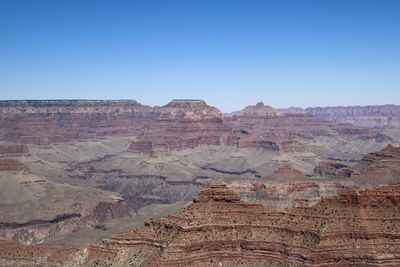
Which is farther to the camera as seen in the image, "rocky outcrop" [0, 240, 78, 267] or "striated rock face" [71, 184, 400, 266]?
"rocky outcrop" [0, 240, 78, 267]

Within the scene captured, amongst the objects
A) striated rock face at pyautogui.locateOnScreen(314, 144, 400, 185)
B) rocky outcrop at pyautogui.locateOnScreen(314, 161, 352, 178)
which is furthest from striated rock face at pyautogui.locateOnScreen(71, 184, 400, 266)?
rocky outcrop at pyautogui.locateOnScreen(314, 161, 352, 178)

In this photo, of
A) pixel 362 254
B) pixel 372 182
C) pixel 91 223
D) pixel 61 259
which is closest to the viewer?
pixel 362 254

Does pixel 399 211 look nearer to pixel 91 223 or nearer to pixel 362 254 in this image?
pixel 362 254

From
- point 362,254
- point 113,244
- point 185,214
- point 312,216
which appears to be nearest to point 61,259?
point 113,244

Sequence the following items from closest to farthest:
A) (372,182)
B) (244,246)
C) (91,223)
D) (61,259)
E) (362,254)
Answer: (362,254) → (244,246) → (61,259) → (372,182) → (91,223)

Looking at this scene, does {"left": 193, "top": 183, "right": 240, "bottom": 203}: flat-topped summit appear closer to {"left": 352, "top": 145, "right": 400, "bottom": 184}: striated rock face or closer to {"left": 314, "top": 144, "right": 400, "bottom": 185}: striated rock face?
{"left": 314, "top": 144, "right": 400, "bottom": 185}: striated rock face

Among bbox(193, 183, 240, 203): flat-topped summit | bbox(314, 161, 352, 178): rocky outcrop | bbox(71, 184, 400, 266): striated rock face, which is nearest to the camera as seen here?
bbox(71, 184, 400, 266): striated rock face

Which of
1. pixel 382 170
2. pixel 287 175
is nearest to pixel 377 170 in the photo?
pixel 382 170

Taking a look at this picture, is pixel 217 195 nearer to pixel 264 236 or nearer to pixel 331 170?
pixel 264 236
